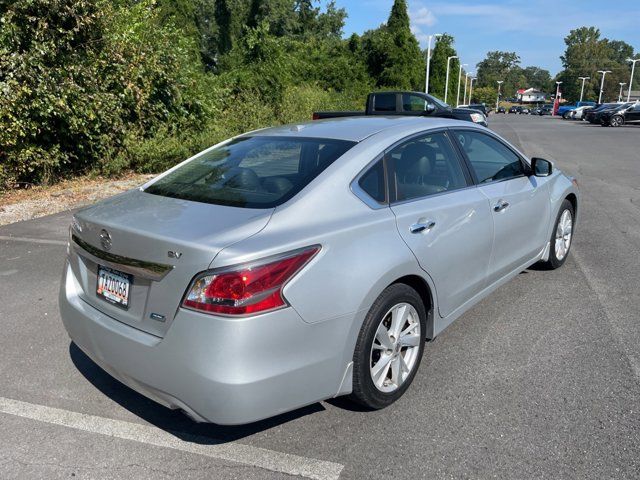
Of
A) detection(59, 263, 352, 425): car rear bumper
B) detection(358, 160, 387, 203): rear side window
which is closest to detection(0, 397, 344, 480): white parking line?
detection(59, 263, 352, 425): car rear bumper

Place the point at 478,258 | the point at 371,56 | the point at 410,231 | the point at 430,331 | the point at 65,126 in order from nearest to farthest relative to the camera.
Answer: the point at 410,231 → the point at 430,331 → the point at 478,258 → the point at 65,126 → the point at 371,56

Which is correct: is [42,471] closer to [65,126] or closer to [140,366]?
[140,366]

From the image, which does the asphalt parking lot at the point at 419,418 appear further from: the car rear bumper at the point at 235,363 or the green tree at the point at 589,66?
the green tree at the point at 589,66

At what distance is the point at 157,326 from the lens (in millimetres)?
2533

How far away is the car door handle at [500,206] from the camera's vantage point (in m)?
3.94

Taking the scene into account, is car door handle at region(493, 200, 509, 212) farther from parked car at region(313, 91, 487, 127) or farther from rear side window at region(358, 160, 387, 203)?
parked car at region(313, 91, 487, 127)

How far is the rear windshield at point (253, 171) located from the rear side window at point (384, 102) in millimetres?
13640

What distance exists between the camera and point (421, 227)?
3166mm

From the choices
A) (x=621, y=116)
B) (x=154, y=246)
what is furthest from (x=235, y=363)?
(x=621, y=116)

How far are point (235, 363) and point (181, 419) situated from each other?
0.93 meters

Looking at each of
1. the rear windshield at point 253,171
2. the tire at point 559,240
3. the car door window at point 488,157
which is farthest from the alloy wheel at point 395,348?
the tire at point 559,240

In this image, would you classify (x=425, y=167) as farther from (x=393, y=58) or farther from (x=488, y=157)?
(x=393, y=58)

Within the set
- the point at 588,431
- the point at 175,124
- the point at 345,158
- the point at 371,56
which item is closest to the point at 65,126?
the point at 175,124

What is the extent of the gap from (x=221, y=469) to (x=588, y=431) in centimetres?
190
